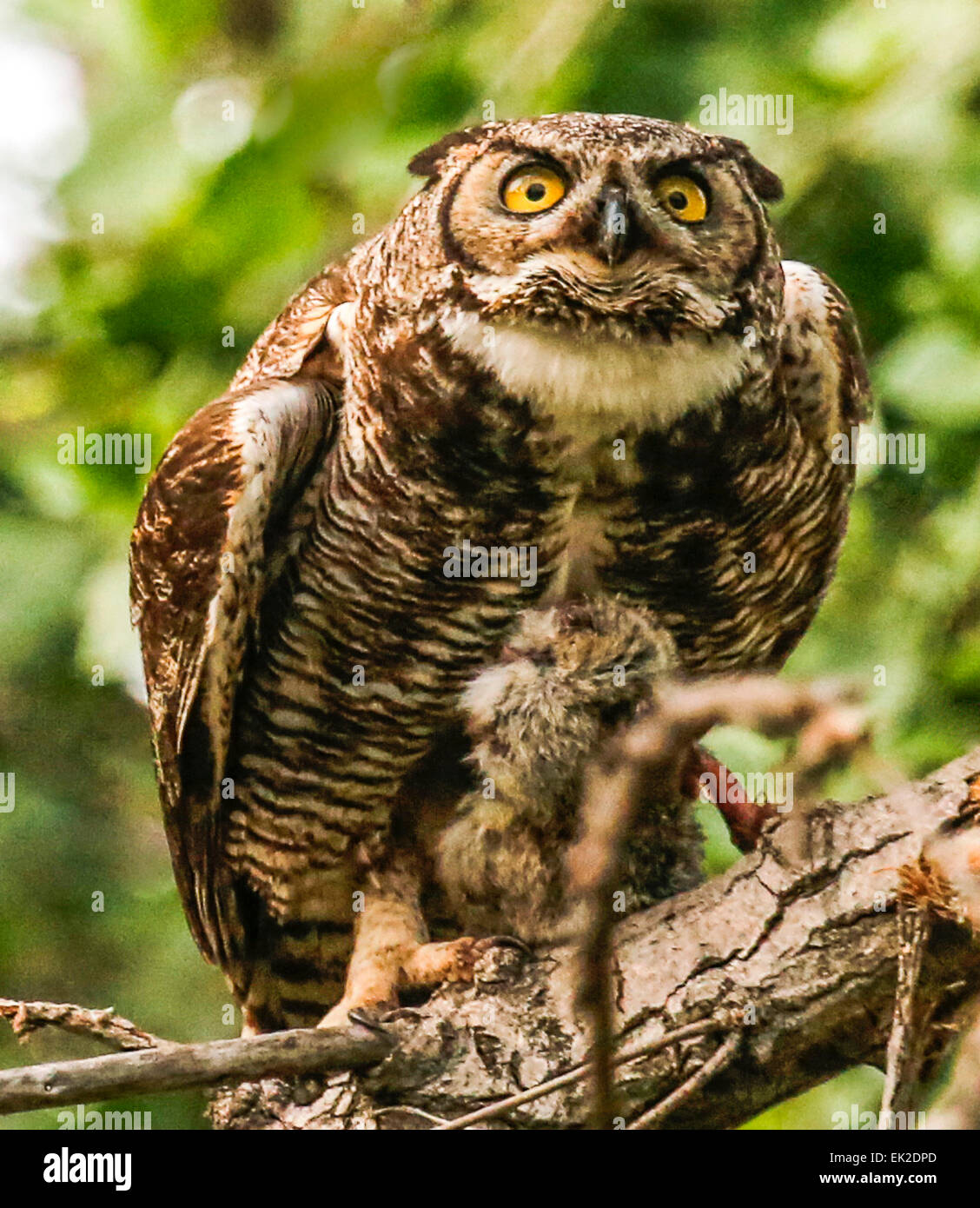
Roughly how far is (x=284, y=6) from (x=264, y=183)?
1059 millimetres

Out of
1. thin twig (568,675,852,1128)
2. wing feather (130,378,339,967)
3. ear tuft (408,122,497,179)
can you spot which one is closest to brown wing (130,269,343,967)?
wing feather (130,378,339,967)

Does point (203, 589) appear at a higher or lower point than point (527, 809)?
higher

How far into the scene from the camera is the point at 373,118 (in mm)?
3510

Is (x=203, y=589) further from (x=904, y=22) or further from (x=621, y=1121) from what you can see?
(x=904, y=22)

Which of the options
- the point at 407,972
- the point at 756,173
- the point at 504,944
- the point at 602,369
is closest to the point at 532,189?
the point at 602,369

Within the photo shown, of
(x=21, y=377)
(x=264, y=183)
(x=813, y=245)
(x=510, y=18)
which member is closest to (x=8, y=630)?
Answer: (x=21, y=377)

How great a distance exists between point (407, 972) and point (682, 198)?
155 cm

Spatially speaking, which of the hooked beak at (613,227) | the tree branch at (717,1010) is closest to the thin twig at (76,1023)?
the tree branch at (717,1010)

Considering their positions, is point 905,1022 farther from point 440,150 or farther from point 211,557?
point 440,150

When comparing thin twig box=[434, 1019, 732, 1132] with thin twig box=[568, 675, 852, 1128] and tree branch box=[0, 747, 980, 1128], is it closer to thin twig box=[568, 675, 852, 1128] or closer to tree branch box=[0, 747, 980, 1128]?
tree branch box=[0, 747, 980, 1128]

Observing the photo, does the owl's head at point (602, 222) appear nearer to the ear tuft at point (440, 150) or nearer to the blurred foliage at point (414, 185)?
the ear tuft at point (440, 150)

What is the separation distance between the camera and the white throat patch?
2.68 m

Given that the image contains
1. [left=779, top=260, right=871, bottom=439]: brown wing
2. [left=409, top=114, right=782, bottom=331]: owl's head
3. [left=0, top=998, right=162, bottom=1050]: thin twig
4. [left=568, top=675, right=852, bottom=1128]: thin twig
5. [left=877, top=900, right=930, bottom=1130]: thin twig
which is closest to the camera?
[left=568, top=675, right=852, bottom=1128]: thin twig

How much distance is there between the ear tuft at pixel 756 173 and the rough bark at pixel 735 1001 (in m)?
1.19
